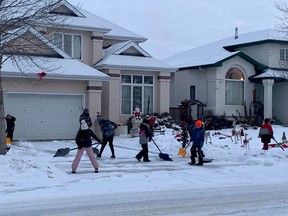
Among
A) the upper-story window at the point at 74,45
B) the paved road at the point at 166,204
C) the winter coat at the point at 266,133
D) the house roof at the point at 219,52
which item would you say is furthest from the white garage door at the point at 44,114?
the paved road at the point at 166,204

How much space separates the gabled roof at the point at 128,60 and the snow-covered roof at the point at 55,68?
91.3 inches

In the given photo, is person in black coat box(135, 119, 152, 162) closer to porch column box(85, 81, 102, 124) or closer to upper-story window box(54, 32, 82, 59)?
porch column box(85, 81, 102, 124)

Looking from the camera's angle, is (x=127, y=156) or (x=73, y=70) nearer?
(x=127, y=156)

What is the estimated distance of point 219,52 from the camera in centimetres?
3556

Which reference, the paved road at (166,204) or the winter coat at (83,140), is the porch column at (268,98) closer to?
the winter coat at (83,140)

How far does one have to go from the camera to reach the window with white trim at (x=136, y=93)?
2894 cm

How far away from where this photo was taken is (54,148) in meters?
21.0

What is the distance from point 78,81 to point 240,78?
12971 mm

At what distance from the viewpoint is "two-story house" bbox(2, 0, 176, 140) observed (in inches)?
934

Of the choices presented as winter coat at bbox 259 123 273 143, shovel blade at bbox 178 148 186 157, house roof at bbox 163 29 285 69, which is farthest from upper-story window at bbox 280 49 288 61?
shovel blade at bbox 178 148 186 157

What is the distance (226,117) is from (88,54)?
9852 millimetres

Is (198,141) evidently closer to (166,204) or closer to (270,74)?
(166,204)

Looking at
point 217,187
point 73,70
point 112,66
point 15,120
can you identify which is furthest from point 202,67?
point 217,187

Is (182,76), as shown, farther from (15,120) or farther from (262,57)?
(15,120)
